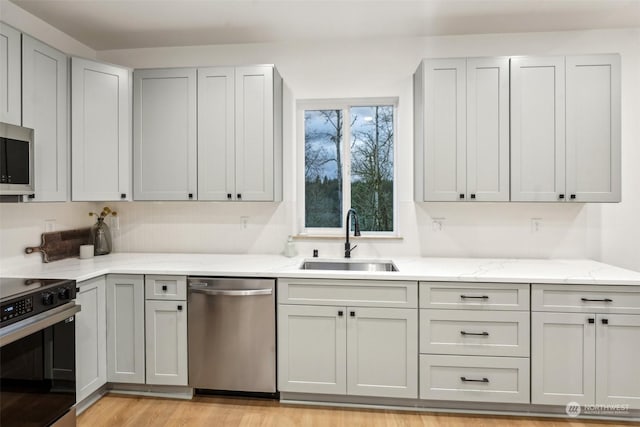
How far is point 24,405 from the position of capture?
175 centimetres

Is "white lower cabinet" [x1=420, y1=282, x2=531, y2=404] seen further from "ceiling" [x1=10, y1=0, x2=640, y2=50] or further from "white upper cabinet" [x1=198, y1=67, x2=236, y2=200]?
"ceiling" [x1=10, y1=0, x2=640, y2=50]

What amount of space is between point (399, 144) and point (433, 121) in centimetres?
45

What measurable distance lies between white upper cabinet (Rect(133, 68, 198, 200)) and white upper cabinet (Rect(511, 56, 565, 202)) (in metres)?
2.33

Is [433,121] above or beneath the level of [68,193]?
above

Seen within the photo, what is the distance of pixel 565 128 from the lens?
8.17 feet

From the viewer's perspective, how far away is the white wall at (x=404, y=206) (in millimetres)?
2785

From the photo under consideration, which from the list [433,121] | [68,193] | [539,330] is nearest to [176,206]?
[68,193]

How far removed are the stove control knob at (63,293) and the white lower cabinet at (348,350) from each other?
1192 millimetres

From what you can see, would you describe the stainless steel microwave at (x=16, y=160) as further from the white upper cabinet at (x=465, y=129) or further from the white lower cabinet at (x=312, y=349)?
the white upper cabinet at (x=465, y=129)

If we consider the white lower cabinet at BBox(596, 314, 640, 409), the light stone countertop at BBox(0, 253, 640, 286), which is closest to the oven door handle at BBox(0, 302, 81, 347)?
the light stone countertop at BBox(0, 253, 640, 286)

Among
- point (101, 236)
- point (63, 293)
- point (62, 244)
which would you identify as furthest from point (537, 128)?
point (62, 244)

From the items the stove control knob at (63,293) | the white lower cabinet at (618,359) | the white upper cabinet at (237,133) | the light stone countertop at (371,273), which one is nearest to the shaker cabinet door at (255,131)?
the white upper cabinet at (237,133)

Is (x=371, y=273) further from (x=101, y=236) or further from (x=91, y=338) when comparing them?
(x=101, y=236)

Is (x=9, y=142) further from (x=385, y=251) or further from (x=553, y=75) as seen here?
(x=553, y=75)
